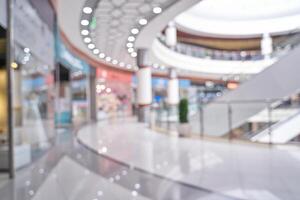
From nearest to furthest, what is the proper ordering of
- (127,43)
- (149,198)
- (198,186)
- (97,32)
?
(149,198), (198,186), (97,32), (127,43)

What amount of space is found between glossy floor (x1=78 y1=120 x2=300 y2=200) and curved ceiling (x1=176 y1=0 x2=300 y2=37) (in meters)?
7.33

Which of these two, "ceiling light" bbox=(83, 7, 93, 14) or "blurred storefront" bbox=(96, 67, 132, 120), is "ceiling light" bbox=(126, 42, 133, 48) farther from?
"blurred storefront" bbox=(96, 67, 132, 120)

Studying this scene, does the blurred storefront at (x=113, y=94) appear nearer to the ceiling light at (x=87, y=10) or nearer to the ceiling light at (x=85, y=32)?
the ceiling light at (x=85, y=32)

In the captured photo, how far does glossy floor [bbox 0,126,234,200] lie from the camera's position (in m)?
3.23

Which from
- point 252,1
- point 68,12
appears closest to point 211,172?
point 68,12

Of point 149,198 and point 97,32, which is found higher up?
point 97,32

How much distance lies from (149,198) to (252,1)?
13168 mm

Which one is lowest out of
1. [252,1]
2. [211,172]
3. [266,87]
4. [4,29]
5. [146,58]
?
[211,172]

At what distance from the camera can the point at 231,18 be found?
770 inches

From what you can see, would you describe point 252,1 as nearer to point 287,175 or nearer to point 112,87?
point 112,87

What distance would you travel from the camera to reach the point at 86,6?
7.68m

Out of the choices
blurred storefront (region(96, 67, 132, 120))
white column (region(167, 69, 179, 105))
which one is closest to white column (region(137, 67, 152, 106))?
blurred storefront (region(96, 67, 132, 120))

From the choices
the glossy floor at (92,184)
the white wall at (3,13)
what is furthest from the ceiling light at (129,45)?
the white wall at (3,13)

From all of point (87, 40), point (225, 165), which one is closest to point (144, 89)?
point (87, 40)
